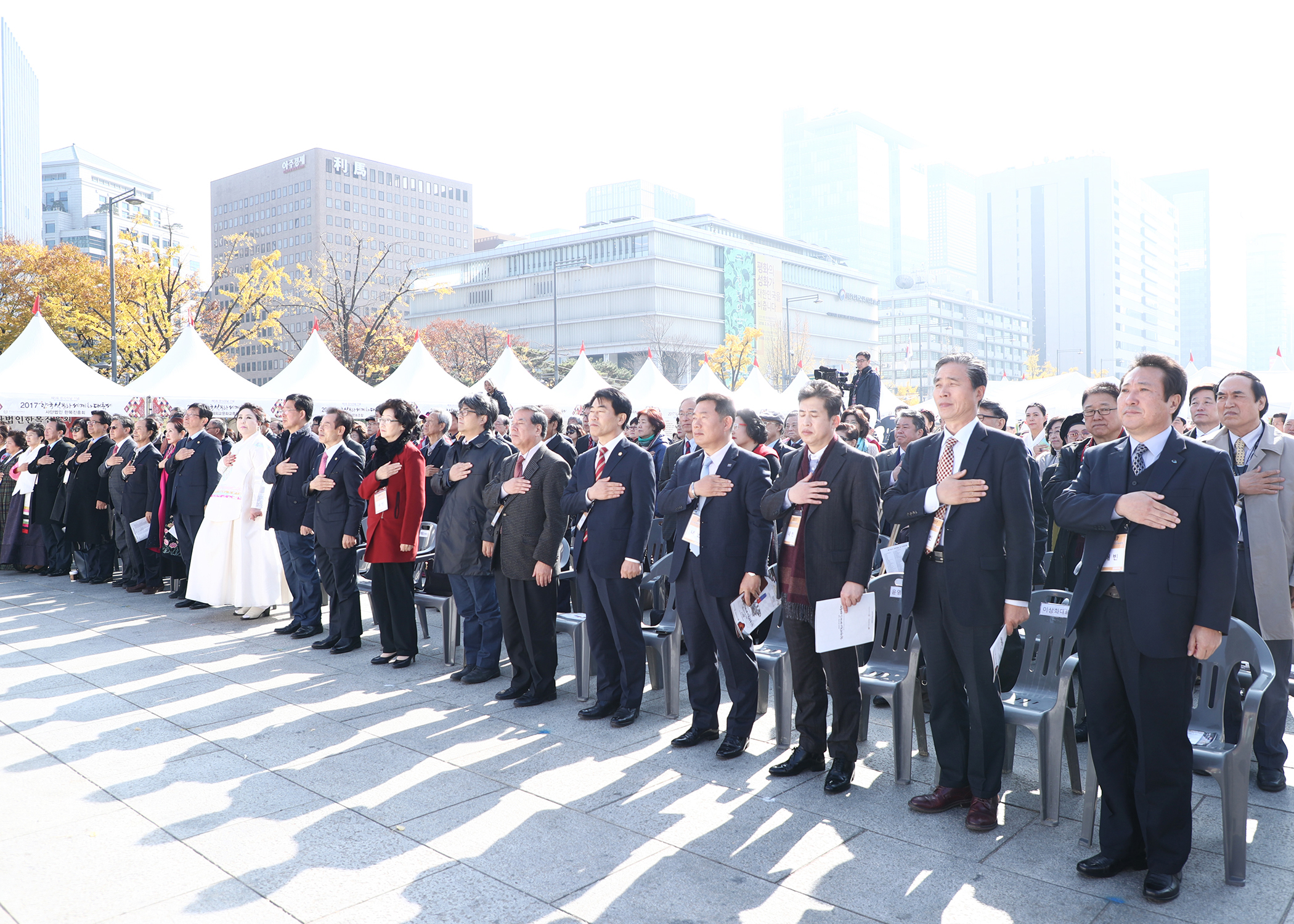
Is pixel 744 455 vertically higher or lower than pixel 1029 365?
lower

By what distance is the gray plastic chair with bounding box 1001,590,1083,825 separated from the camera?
12.9 ft

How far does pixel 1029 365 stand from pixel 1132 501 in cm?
9747

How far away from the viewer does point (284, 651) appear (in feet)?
24.5

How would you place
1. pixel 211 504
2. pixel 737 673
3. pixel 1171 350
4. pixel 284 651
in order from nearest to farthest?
pixel 737 673, pixel 284 651, pixel 211 504, pixel 1171 350

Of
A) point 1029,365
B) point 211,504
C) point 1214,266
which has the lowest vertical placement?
point 211,504

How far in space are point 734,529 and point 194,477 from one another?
281 inches

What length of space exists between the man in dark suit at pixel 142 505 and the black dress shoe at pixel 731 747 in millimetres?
8046

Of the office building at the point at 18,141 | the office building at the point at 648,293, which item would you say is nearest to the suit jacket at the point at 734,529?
the office building at the point at 648,293

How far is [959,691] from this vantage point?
13.4ft

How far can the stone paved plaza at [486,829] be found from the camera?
330 cm

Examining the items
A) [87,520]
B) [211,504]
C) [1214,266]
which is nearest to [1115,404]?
[211,504]

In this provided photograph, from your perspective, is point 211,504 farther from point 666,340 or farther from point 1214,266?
point 1214,266

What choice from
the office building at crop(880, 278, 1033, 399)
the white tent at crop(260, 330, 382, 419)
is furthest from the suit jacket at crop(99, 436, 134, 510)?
the office building at crop(880, 278, 1033, 399)

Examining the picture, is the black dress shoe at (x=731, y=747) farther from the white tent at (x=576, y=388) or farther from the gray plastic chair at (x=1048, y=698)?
the white tent at (x=576, y=388)
